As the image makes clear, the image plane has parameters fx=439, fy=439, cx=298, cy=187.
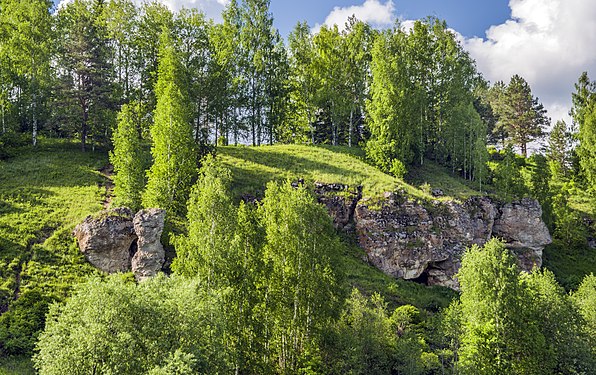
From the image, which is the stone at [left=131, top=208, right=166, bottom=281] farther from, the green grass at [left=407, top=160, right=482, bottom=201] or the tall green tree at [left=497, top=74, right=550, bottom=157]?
the tall green tree at [left=497, top=74, right=550, bottom=157]

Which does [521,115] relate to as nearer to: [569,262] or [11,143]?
[569,262]

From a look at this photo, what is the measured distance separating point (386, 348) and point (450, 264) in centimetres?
1894

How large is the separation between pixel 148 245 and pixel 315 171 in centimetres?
2432

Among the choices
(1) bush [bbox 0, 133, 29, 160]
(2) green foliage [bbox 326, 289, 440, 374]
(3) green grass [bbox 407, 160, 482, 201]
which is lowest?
(2) green foliage [bbox 326, 289, 440, 374]

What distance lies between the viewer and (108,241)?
36.8 meters

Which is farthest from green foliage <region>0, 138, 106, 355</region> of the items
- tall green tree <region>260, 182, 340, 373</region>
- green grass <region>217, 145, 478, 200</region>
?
green grass <region>217, 145, 478, 200</region>

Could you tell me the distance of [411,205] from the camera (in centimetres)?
4981

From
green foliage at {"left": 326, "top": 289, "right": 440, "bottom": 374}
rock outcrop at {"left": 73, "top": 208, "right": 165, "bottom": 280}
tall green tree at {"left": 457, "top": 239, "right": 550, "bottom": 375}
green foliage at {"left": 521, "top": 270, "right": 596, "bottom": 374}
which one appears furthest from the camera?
rock outcrop at {"left": 73, "top": 208, "right": 165, "bottom": 280}

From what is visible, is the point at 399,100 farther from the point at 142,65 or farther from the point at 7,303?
the point at 7,303

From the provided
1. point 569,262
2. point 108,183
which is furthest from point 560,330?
point 108,183

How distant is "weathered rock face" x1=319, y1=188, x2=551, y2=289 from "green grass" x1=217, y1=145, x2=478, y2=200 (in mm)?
2224

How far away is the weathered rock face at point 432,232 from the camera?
47.2 m

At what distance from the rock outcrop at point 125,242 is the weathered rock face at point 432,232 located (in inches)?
801

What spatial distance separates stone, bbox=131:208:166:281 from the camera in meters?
35.9
